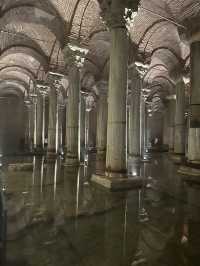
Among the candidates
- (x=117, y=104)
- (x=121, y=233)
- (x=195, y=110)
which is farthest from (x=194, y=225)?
(x=195, y=110)

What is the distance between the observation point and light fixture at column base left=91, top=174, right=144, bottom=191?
681cm

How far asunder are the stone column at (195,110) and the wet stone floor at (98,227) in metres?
2.78

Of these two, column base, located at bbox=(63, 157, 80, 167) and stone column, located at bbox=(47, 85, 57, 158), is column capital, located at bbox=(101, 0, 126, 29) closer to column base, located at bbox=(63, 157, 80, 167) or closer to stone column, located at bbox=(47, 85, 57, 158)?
column base, located at bbox=(63, 157, 80, 167)

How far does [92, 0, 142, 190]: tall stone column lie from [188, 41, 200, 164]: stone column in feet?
11.0

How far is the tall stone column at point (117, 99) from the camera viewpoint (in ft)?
23.6

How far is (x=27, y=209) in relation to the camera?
489cm

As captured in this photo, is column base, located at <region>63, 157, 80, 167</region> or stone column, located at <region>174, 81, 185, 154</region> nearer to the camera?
column base, located at <region>63, 157, 80, 167</region>

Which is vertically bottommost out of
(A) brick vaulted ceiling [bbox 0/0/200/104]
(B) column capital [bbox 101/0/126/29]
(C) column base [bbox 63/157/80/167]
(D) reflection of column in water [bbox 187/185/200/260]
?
(D) reflection of column in water [bbox 187/185/200/260]

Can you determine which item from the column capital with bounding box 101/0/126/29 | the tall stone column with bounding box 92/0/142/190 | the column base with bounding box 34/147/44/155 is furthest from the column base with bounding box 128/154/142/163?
the column base with bounding box 34/147/44/155

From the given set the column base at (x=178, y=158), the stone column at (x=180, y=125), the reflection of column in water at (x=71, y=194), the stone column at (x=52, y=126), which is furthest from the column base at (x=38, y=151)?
the reflection of column in water at (x=71, y=194)

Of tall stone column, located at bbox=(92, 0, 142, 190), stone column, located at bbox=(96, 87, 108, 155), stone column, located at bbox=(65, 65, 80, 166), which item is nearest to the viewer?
tall stone column, located at bbox=(92, 0, 142, 190)

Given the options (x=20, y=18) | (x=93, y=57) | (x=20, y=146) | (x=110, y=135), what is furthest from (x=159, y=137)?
(x=110, y=135)

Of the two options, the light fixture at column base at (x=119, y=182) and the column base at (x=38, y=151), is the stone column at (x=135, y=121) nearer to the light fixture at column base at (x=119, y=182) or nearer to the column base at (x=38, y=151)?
the light fixture at column base at (x=119, y=182)

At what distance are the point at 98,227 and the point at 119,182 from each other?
9.92 ft
